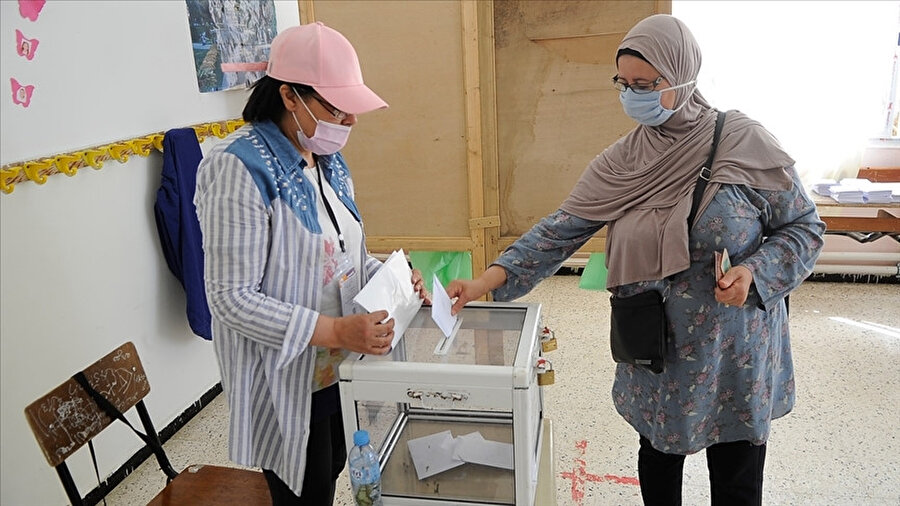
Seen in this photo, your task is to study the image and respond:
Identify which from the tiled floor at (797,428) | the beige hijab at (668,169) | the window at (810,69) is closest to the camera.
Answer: the beige hijab at (668,169)

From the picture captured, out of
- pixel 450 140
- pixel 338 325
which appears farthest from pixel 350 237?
pixel 450 140

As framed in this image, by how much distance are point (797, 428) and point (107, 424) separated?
238 cm

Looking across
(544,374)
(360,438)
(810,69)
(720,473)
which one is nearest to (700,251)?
(544,374)

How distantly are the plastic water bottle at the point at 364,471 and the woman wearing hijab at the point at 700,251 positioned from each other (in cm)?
43

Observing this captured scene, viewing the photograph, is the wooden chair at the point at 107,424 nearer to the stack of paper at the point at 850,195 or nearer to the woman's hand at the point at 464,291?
the woman's hand at the point at 464,291

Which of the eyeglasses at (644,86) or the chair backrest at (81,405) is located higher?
the eyeglasses at (644,86)

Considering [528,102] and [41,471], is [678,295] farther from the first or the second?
[41,471]

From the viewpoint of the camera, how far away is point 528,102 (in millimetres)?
2541

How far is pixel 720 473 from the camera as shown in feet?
5.00

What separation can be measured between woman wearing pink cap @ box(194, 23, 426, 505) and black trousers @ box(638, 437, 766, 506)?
75 centimetres

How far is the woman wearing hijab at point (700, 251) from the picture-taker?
1347 mm

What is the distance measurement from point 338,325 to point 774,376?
3.23ft

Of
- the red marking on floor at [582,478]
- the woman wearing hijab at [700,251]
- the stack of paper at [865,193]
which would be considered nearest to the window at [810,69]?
the stack of paper at [865,193]

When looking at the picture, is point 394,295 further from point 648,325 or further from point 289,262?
point 648,325
